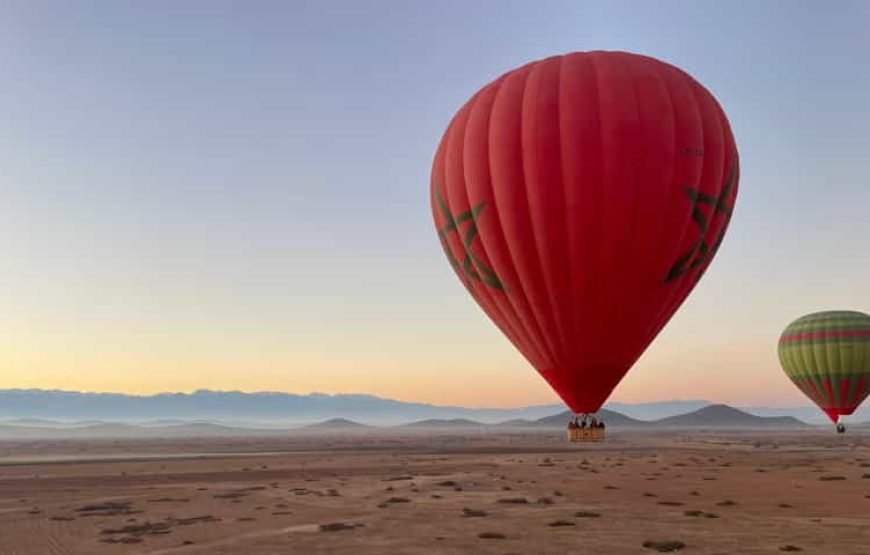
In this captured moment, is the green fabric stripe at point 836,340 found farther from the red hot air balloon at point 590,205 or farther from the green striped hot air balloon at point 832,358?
the red hot air balloon at point 590,205

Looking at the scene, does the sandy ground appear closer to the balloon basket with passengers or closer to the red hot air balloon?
the balloon basket with passengers

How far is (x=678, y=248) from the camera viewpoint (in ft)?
95.5

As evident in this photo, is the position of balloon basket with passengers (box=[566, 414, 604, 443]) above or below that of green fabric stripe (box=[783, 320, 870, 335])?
below

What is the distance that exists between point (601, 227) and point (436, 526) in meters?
12.2

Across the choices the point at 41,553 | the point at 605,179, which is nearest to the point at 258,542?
the point at 41,553

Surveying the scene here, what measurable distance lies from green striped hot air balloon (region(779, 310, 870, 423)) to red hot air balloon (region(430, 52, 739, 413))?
56.5 metres

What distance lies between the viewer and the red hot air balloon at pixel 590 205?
28.1 meters

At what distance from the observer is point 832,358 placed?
7925 cm

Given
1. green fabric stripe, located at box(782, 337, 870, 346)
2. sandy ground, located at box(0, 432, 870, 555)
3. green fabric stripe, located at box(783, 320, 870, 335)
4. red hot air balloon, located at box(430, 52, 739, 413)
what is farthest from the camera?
green fabric stripe, located at box(783, 320, 870, 335)

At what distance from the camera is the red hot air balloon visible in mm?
28141

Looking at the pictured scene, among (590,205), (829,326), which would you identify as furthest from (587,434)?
(829,326)

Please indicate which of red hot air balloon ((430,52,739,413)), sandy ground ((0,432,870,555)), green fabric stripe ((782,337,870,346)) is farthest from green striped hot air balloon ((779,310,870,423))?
red hot air balloon ((430,52,739,413))

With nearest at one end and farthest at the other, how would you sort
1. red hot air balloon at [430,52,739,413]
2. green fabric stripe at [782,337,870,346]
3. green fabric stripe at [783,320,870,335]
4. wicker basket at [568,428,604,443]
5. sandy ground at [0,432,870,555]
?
sandy ground at [0,432,870,555], wicker basket at [568,428,604,443], red hot air balloon at [430,52,739,413], green fabric stripe at [782,337,870,346], green fabric stripe at [783,320,870,335]

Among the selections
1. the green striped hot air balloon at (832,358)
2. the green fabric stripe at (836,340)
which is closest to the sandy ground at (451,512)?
the green striped hot air balloon at (832,358)
